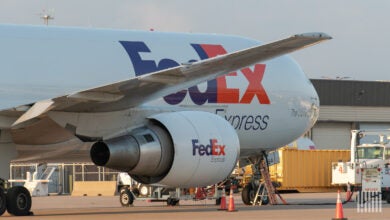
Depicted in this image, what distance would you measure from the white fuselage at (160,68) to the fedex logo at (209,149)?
2.16 metres

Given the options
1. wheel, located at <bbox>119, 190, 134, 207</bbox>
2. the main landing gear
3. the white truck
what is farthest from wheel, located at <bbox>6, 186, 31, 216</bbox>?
the white truck

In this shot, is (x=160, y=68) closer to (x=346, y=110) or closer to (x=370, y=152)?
(x=370, y=152)

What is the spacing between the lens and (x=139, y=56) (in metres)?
24.6

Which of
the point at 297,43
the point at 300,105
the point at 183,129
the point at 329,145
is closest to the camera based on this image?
the point at 297,43

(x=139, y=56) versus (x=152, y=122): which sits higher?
(x=139, y=56)

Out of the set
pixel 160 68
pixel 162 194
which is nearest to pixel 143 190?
pixel 162 194

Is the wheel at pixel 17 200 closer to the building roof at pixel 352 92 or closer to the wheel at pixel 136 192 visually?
the wheel at pixel 136 192

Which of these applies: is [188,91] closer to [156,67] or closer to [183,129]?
[156,67]

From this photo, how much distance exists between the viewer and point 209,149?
22.7 meters

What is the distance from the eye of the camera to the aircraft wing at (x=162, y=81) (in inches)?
767

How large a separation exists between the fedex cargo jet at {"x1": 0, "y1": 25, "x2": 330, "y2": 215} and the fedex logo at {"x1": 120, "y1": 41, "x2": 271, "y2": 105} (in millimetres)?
30

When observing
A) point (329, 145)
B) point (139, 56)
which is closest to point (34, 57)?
point (139, 56)

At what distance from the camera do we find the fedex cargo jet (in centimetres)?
2075

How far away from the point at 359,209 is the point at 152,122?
6.45 meters
